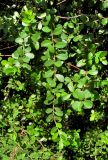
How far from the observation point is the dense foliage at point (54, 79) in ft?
4.98

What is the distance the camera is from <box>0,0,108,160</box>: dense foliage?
152 centimetres

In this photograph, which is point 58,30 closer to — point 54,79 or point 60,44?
point 60,44

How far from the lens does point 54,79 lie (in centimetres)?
155

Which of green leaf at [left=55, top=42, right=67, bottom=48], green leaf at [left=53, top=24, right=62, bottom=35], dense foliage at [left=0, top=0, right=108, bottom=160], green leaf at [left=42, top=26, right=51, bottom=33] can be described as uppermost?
green leaf at [left=42, top=26, right=51, bottom=33]

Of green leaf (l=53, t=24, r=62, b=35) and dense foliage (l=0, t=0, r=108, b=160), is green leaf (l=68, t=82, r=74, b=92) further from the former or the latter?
green leaf (l=53, t=24, r=62, b=35)

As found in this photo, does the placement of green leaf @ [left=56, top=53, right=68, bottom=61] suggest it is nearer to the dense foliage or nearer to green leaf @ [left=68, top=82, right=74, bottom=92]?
the dense foliage

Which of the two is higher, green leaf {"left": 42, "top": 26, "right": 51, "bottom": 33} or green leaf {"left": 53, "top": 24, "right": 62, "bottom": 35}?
green leaf {"left": 42, "top": 26, "right": 51, "bottom": 33}

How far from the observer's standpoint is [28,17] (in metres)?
1.47

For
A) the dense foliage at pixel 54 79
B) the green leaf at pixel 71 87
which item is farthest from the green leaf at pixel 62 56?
the green leaf at pixel 71 87

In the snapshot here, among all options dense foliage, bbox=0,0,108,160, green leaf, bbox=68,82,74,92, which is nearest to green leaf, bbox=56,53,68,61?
dense foliage, bbox=0,0,108,160

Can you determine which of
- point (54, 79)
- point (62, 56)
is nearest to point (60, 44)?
point (62, 56)

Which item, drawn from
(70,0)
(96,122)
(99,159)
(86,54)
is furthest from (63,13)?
(99,159)

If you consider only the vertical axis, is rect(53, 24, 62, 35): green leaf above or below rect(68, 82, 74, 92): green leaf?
above

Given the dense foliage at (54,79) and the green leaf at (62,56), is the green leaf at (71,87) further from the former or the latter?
the green leaf at (62,56)
